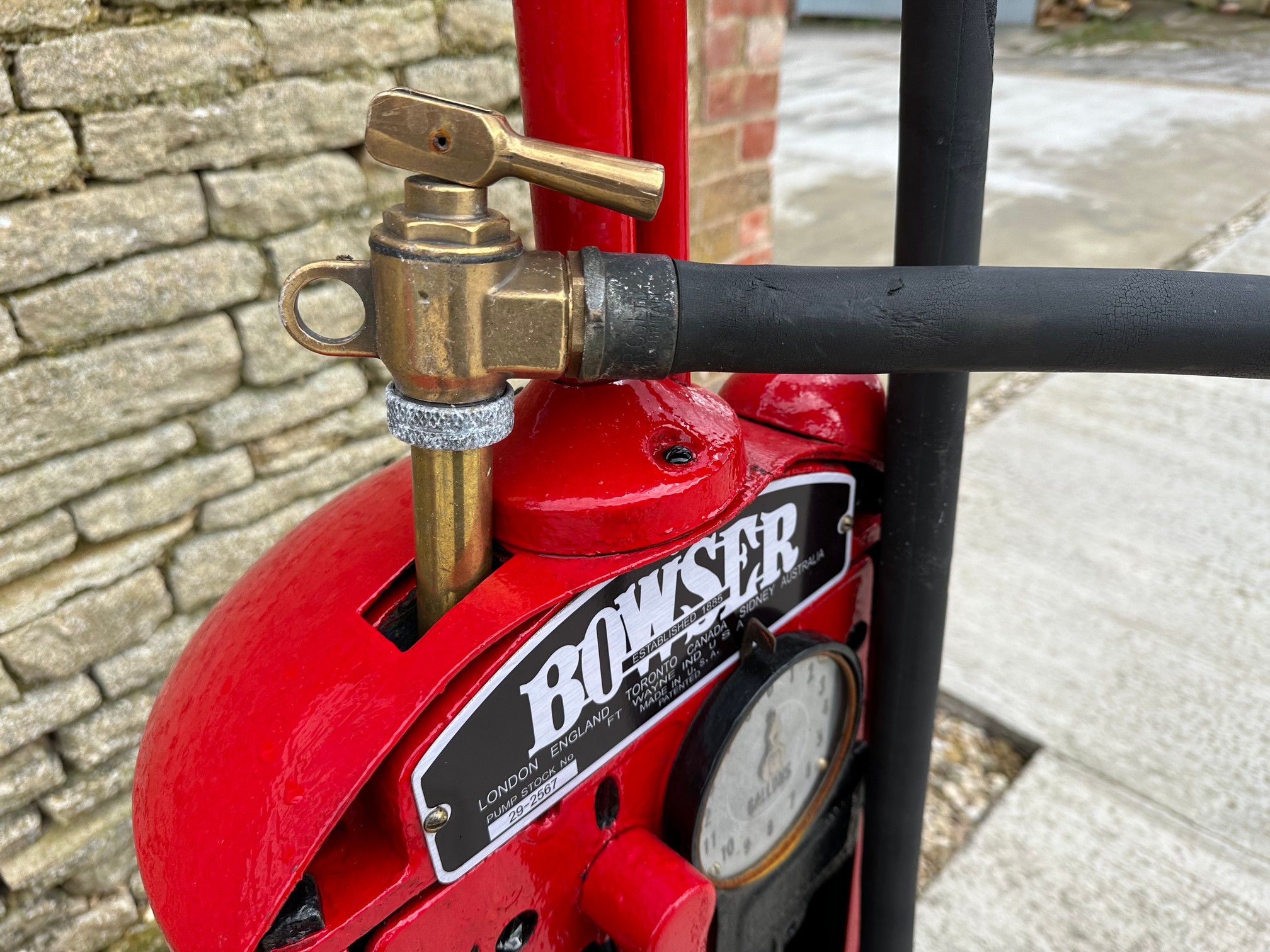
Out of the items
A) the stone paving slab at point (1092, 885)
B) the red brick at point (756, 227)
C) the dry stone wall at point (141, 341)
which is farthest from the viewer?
the red brick at point (756, 227)

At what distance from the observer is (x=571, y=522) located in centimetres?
62

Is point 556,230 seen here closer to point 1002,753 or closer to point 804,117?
point 1002,753

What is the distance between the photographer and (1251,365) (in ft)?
1.92

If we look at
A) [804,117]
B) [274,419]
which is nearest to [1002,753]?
[274,419]

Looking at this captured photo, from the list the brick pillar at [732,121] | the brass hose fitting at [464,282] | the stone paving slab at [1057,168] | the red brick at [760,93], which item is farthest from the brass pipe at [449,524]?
the stone paving slab at [1057,168]

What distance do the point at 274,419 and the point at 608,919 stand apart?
1.29m

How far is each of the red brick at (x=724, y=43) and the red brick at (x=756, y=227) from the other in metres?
0.38

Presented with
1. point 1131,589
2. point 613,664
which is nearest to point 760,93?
point 1131,589

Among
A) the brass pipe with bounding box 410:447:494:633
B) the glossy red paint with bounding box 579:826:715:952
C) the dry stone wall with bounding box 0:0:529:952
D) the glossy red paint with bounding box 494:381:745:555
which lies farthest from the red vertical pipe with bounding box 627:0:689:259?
the dry stone wall with bounding box 0:0:529:952

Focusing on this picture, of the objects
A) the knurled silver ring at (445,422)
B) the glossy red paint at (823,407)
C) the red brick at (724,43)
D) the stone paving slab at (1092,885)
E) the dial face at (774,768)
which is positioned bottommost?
the stone paving slab at (1092,885)

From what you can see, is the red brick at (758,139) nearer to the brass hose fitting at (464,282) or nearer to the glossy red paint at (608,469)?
the glossy red paint at (608,469)

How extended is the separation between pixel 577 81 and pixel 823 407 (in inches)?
13.9

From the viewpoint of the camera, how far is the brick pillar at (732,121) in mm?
2135

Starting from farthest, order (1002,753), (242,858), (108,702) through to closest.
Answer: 1. (1002,753)
2. (108,702)
3. (242,858)
